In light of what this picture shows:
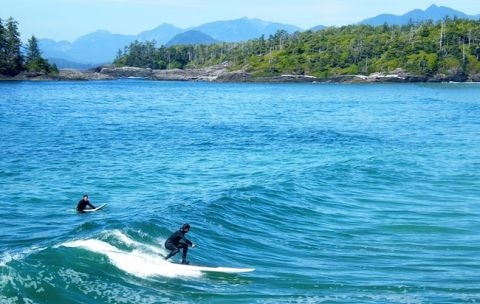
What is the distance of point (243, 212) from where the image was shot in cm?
3459

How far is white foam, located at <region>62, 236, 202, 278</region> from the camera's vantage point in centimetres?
2289

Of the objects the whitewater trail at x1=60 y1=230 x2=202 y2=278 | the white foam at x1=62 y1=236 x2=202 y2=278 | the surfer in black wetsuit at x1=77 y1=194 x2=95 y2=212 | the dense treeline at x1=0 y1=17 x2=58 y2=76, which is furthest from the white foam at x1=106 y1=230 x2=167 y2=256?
the dense treeline at x1=0 y1=17 x2=58 y2=76

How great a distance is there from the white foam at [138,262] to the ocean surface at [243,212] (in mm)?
70

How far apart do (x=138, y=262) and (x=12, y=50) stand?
178 metres

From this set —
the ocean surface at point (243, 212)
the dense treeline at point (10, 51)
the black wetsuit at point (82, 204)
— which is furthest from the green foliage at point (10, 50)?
the black wetsuit at point (82, 204)

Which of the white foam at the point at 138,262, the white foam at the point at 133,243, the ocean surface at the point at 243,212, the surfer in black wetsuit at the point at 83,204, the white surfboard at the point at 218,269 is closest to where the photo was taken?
the ocean surface at the point at 243,212

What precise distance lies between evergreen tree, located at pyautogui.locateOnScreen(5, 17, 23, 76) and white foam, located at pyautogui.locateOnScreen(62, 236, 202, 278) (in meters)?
172

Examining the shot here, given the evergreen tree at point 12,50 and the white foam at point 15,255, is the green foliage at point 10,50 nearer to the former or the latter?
the evergreen tree at point 12,50

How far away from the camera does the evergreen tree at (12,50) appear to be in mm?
183500

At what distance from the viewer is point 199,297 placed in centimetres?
2083

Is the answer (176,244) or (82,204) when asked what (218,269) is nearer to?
(176,244)

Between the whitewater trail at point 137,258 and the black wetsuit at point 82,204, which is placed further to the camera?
the black wetsuit at point 82,204

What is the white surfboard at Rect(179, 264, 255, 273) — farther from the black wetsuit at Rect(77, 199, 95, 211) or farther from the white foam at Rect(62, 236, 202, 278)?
the black wetsuit at Rect(77, 199, 95, 211)

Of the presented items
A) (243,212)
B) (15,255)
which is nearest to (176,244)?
(15,255)
